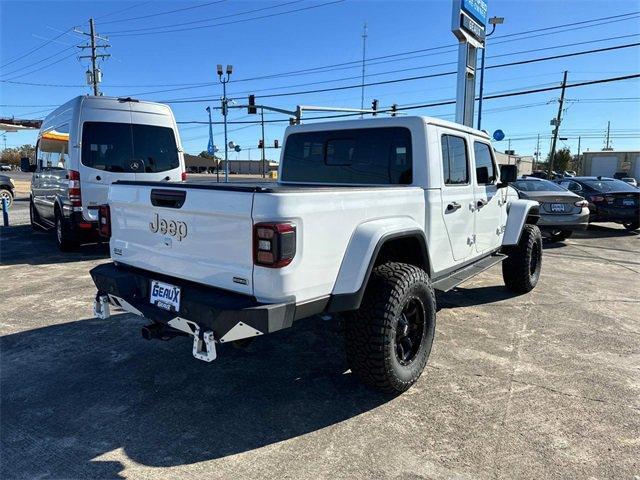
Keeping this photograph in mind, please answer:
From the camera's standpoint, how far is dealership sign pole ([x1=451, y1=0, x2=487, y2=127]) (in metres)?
9.31

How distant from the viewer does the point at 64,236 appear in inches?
323

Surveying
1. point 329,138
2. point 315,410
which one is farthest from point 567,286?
point 315,410

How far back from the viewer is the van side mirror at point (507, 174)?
5.22 m

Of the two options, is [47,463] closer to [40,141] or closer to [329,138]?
Answer: [329,138]

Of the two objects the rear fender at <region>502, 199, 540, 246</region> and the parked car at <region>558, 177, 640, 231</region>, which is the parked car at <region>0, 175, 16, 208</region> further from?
the parked car at <region>558, 177, 640, 231</region>

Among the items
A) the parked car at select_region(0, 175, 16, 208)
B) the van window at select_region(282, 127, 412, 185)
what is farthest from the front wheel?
the parked car at select_region(0, 175, 16, 208)

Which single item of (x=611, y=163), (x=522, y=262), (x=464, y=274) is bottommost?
(x=522, y=262)

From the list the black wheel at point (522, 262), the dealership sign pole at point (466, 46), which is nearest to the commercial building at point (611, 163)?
the dealership sign pole at point (466, 46)

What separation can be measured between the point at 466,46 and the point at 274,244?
8952 mm

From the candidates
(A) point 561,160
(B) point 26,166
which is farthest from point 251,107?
(A) point 561,160

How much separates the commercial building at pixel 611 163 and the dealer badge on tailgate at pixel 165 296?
A: 64911 millimetres

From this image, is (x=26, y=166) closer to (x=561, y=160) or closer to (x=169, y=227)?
(x=169, y=227)

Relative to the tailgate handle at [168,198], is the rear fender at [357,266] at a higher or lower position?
lower

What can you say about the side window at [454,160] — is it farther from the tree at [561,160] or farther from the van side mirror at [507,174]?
the tree at [561,160]
